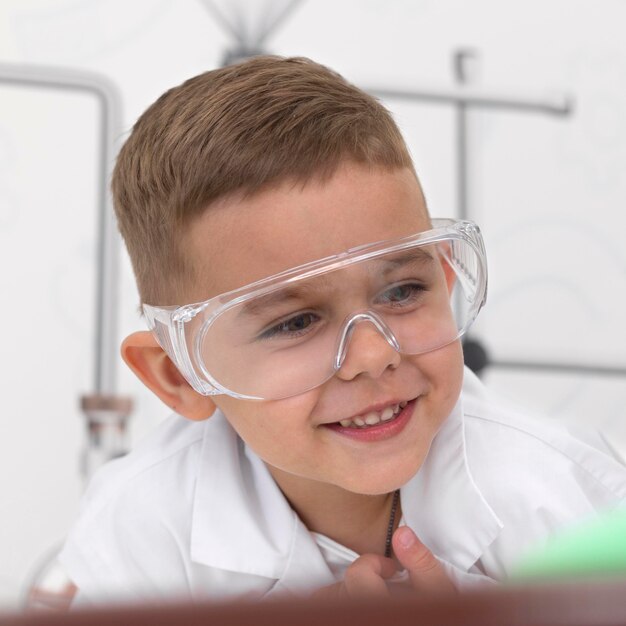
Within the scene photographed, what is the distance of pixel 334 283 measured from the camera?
Result: 954 mm

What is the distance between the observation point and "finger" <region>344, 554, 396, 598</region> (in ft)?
3.14

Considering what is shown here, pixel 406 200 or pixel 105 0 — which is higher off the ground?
pixel 105 0

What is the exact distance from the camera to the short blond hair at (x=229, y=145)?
1009 mm

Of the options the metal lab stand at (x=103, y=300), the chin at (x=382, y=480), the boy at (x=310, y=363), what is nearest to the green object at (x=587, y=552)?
the boy at (x=310, y=363)

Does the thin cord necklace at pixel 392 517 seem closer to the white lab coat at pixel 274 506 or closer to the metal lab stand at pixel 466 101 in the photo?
the white lab coat at pixel 274 506

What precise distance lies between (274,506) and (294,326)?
0.34 m

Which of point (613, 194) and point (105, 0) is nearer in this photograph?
point (105, 0)

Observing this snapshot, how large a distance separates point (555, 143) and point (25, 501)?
186 cm

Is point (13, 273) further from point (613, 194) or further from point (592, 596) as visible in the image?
point (592, 596)

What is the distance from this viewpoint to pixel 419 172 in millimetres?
2459

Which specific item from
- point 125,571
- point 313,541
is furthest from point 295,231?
point 125,571

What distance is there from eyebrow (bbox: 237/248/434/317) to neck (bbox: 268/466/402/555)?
312mm

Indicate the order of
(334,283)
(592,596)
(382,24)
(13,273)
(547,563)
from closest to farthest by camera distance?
(592,596), (547,563), (334,283), (13,273), (382,24)

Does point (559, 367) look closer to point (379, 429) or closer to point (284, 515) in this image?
point (284, 515)
